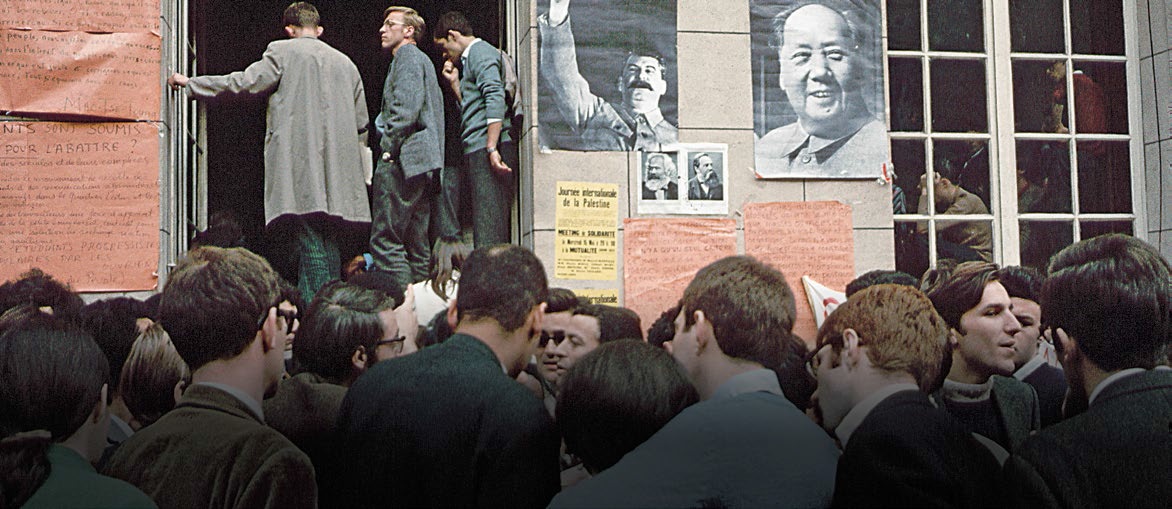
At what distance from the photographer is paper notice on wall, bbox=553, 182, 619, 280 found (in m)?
6.46

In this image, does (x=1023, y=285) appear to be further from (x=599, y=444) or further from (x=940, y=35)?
(x=940, y=35)

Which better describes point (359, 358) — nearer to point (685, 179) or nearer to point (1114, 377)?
point (1114, 377)

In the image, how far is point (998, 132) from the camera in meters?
7.21

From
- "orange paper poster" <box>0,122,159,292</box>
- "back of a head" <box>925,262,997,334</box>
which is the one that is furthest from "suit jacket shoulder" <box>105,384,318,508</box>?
"orange paper poster" <box>0,122,159,292</box>

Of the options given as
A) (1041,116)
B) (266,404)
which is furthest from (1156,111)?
(266,404)

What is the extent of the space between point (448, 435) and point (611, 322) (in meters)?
2.16

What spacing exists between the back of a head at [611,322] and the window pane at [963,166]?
3081 millimetres

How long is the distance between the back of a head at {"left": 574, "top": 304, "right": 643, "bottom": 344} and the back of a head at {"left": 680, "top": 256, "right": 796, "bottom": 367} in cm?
176

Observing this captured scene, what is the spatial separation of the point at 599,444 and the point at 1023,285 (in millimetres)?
2634

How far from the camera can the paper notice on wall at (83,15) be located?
584 cm

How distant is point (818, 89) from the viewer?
6.84m

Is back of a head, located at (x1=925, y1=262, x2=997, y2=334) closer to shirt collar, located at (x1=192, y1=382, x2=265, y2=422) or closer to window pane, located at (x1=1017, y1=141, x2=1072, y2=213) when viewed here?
shirt collar, located at (x1=192, y1=382, x2=265, y2=422)

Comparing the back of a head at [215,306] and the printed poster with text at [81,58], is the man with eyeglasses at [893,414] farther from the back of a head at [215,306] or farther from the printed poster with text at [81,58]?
the printed poster with text at [81,58]

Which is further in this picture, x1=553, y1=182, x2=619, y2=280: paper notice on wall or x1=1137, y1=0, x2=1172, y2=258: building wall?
x1=1137, y1=0, x2=1172, y2=258: building wall
